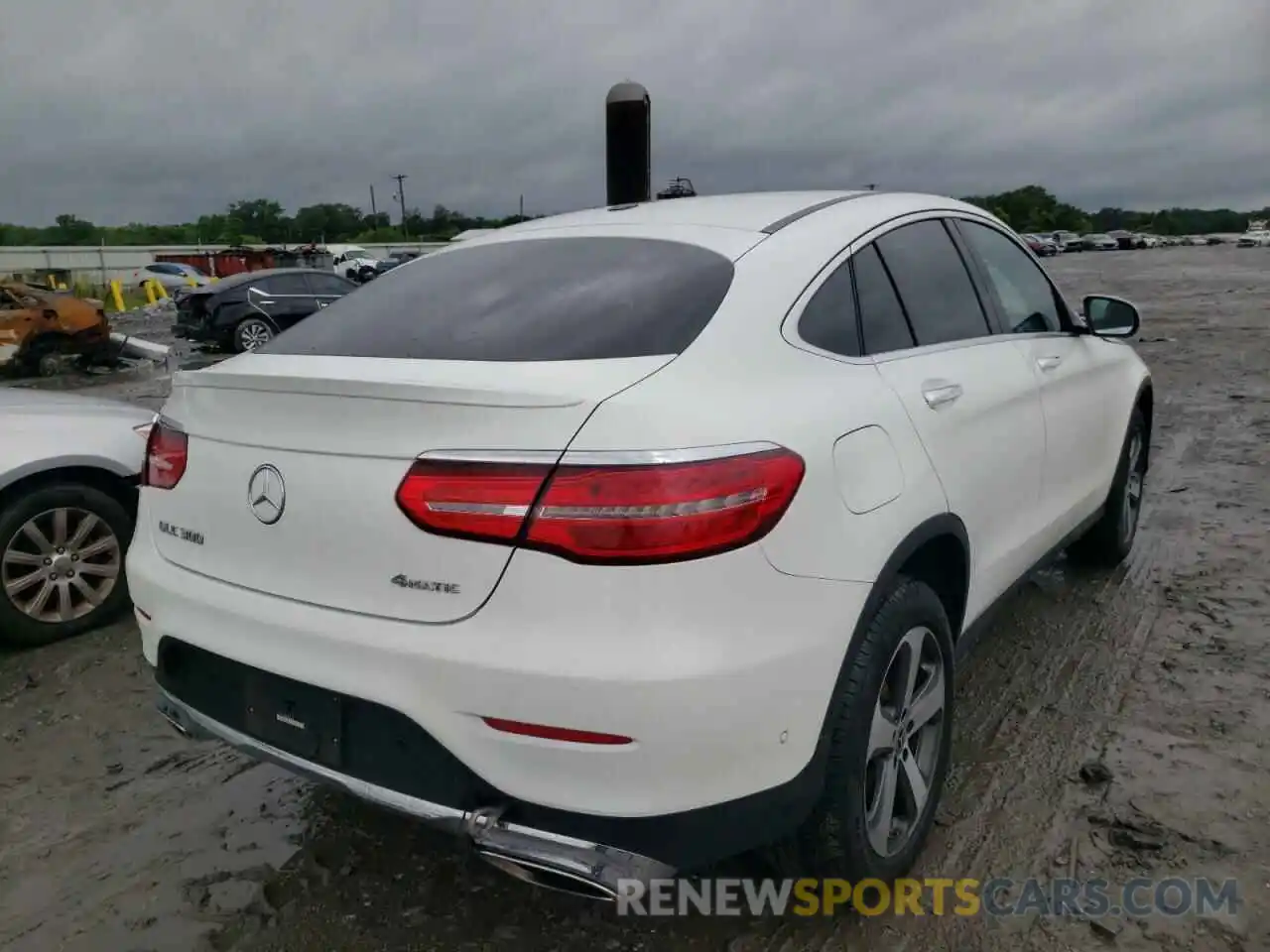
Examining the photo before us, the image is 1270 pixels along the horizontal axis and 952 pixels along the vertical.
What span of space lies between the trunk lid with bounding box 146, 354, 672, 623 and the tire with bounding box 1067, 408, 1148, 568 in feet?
10.6

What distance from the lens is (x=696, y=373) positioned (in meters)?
2.03

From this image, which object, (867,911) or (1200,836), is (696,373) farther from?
(1200,836)

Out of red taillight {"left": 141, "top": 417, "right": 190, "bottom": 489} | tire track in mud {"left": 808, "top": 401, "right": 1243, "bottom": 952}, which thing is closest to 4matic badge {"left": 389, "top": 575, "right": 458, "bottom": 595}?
red taillight {"left": 141, "top": 417, "right": 190, "bottom": 489}

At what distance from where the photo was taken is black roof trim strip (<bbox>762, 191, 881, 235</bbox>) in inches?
101

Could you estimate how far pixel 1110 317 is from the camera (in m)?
4.28

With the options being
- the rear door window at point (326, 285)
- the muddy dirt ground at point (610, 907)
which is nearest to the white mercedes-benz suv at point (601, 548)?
the muddy dirt ground at point (610, 907)

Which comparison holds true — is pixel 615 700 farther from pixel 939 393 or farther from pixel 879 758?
pixel 939 393

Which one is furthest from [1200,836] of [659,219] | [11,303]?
[11,303]

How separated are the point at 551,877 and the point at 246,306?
1762 cm

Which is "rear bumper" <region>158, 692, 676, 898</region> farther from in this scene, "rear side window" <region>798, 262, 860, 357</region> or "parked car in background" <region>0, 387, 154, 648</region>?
"parked car in background" <region>0, 387, 154, 648</region>

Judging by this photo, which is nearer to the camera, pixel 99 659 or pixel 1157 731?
pixel 1157 731

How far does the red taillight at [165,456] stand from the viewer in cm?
238

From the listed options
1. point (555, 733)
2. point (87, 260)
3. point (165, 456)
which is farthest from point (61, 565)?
point (87, 260)

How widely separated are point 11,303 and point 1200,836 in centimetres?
1735
